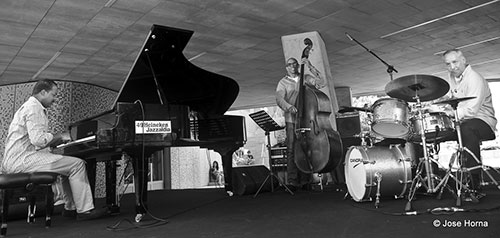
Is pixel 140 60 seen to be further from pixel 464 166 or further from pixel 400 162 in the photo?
pixel 464 166

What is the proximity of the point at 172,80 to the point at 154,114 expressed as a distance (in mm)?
850

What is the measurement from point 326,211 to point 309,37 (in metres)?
3.79

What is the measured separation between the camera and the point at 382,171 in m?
3.22

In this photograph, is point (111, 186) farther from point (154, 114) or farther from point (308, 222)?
point (308, 222)

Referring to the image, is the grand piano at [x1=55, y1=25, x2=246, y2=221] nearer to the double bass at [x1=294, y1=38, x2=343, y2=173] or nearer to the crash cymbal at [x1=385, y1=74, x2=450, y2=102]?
→ the double bass at [x1=294, y1=38, x2=343, y2=173]

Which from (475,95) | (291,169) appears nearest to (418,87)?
(475,95)

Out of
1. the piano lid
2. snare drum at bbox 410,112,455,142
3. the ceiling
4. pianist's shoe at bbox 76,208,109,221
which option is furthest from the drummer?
pianist's shoe at bbox 76,208,109,221

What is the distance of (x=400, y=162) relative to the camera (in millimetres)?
3285

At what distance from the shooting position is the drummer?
3.22 metres

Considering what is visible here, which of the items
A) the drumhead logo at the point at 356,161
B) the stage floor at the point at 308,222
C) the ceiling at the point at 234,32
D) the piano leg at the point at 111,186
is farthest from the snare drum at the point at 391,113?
the piano leg at the point at 111,186

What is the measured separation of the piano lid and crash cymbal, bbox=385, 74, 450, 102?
198cm

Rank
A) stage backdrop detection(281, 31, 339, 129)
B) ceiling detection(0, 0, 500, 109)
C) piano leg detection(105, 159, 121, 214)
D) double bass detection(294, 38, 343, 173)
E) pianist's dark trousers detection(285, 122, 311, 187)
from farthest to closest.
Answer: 1. stage backdrop detection(281, 31, 339, 129)
2. ceiling detection(0, 0, 500, 109)
3. pianist's dark trousers detection(285, 122, 311, 187)
4. piano leg detection(105, 159, 121, 214)
5. double bass detection(294, 38, 343, 173)

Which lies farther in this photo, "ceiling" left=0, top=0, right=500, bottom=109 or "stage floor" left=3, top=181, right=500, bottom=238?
"ceiling" left=0, top=0, right=500, bottom=109

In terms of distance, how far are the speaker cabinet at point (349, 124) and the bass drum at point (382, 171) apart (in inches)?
133
